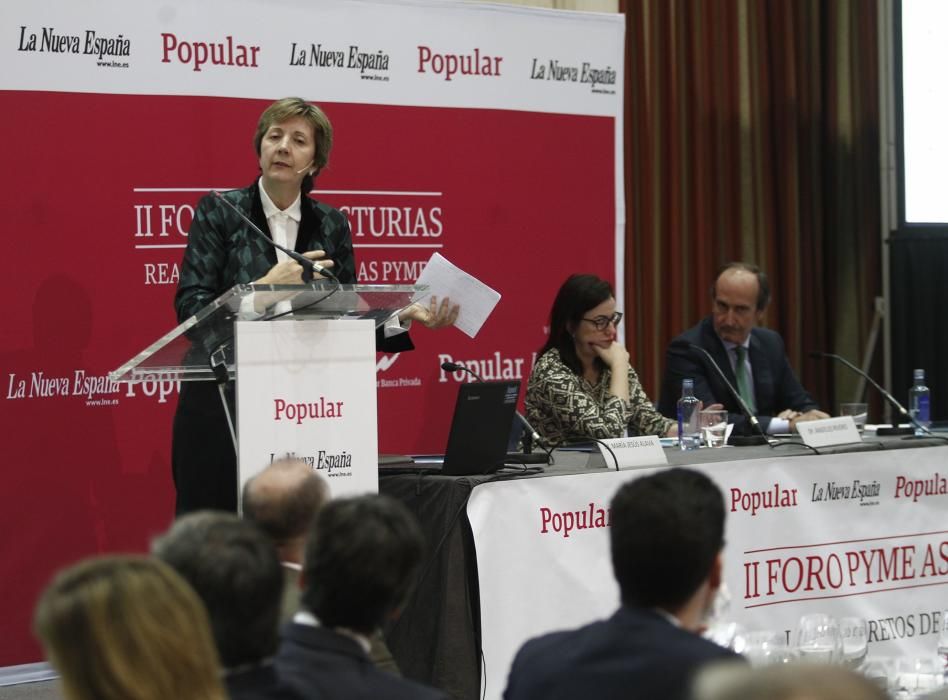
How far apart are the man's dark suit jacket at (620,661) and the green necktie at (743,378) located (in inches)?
132

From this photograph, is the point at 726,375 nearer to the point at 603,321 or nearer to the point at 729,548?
the point at 603,321

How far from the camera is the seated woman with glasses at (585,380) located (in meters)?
4.36

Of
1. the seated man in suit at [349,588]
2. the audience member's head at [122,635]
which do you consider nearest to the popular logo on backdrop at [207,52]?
the seated man in suit at [349,588]

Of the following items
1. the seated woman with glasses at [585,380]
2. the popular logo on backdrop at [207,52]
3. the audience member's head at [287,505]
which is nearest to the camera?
the audience member's head at [287,505]

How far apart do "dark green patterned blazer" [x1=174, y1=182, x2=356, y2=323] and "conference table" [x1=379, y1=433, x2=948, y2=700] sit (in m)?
0.68

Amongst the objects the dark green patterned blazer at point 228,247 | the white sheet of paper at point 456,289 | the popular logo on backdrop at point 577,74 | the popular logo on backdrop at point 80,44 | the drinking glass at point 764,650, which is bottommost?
the drinking glass at point 764,650

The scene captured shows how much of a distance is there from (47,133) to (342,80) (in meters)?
1.12

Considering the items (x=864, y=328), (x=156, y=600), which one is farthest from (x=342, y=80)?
(x=156, y=600)

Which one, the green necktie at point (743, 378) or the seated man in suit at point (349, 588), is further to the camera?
the green necktie at point (743, 378)

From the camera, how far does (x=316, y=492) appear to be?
2.23m

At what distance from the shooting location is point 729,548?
3721 millimetres

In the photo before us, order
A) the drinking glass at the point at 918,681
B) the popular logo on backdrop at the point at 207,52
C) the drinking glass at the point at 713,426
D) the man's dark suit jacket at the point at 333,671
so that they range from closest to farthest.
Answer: the man's dark suit jacket at the point at 333,671
the drinking glass at the point at 918,681
the drinking glass at the point at 713,426
the popular logo on backdrop at the point at 207,52

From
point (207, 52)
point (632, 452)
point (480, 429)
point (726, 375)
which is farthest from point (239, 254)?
point (726, 375)

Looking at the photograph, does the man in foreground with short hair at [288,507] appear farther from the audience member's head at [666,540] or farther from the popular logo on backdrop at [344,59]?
the popular logo on backdrop at [344,59]
